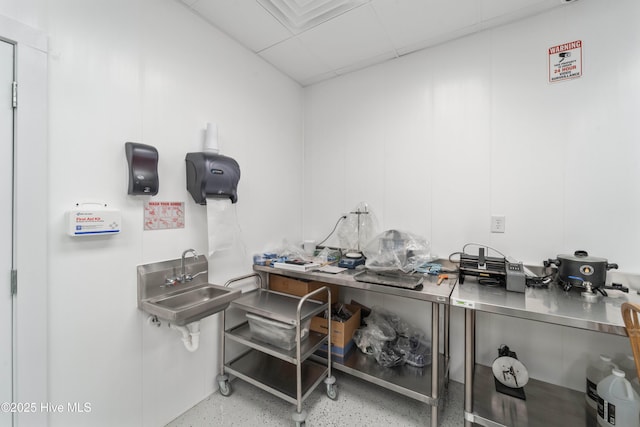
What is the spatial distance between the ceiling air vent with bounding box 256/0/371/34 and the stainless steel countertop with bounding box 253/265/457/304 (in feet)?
5.83

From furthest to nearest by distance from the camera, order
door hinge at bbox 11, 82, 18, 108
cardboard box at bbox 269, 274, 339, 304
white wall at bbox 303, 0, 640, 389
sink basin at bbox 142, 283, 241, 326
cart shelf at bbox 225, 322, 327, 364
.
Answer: cardboard box at bbox 269, 274, 339, 304 < cart shelf at bbox 225, 322, 327, 364 < white wall at bbox 303, 0, 640, 389 < sink basin at bbox 142, 283, 241, 326 < door hinge at bbox 11, 82, 18, 108

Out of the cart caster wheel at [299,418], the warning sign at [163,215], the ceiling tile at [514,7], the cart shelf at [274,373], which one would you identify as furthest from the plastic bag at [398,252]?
the ceiling tile at [514,7]

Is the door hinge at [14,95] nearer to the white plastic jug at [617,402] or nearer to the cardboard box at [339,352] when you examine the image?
the cardboard box at [339,352]

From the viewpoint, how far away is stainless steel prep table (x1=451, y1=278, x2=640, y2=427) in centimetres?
114

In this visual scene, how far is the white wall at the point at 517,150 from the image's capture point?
4.97ft

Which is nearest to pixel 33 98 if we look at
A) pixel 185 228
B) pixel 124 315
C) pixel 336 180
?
pixel 185 228

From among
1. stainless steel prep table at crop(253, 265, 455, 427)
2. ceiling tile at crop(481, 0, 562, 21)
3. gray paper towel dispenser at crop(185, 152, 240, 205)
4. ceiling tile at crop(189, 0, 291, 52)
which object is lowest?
stainless steel prep table at crop(253, 265, 455, 427)

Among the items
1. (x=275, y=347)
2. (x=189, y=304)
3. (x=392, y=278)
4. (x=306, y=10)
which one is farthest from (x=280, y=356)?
(x=306, y=10)

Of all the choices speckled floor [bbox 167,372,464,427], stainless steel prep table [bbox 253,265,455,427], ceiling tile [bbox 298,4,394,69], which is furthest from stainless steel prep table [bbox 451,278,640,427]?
ceiling tile [bbox 298,4,394,69]

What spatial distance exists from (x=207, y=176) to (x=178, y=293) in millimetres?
750

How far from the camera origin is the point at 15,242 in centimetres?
106

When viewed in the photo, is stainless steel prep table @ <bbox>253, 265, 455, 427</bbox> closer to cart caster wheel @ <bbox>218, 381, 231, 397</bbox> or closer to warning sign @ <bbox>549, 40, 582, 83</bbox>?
cart caster wheel @ <bbox>218, 381, 231, 397</bbox>

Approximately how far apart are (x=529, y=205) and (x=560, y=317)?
2.89 ft

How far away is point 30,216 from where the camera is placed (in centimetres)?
108
